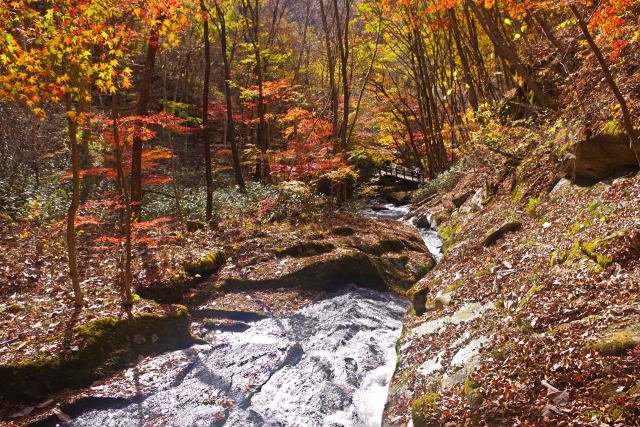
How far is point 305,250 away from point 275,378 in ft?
13.3

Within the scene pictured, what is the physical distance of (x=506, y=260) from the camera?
5.02 m

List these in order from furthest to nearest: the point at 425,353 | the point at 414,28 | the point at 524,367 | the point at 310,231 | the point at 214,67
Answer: the point at 214,67 → the point at 414,28 → the point at 310,231 → the point at 425,353 → the point at 524,367

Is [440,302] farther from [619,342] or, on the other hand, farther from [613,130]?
[613,130]

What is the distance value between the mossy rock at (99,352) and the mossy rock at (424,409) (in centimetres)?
392

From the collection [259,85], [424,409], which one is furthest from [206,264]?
[259,85]

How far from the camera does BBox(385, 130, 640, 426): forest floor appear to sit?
253 cm

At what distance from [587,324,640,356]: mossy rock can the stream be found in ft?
8.06

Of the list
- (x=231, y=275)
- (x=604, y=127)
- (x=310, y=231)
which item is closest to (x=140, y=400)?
(x=231, y=275)

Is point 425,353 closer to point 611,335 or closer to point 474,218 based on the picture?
point 611,335

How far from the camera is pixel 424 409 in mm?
3324

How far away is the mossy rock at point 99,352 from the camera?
4.16 m

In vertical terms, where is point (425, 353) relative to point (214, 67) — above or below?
below

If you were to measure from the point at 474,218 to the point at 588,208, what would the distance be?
439 cm

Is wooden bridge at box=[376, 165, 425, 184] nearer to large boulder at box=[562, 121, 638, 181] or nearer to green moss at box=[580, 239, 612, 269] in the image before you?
large boulder at box=[562, 121, 638, 181]
